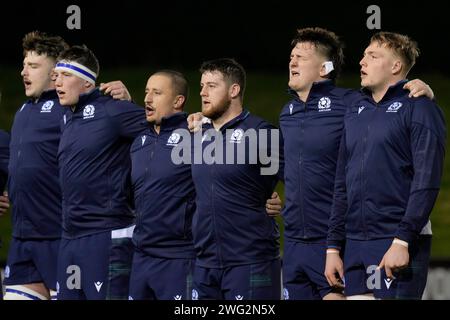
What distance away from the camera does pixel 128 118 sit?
27.8 feet

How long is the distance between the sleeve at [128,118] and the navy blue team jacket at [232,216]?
852 millimetres

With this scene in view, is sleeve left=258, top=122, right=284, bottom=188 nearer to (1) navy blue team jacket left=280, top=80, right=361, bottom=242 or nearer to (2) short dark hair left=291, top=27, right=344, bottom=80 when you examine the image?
(1) navy blue team jacket left=280, top=80, right=361, bottom=242

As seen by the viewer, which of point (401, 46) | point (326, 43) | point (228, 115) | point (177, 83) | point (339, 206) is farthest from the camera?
point (177, 83)

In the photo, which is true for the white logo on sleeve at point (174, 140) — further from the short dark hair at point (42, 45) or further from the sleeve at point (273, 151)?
the short dark hair at point (42, 45)

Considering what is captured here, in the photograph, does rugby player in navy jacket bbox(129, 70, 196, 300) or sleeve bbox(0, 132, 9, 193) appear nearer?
rugby player in navy jacket bbox(129, 70, 196, 300)

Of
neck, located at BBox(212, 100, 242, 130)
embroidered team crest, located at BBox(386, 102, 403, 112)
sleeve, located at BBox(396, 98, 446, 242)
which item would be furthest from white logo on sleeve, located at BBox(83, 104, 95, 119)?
sleeve, located at BBox(396, 98, 446, 242)

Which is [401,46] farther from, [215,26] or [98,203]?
[215,26]

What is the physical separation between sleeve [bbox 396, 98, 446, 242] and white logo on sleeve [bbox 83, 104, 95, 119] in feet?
8.27

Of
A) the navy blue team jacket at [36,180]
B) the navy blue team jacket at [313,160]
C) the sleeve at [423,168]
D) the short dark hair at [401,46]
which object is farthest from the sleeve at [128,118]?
the sleeve at [423,168]

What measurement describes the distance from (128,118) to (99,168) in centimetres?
41

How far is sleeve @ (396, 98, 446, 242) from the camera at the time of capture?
Answer: 6824 millimetres

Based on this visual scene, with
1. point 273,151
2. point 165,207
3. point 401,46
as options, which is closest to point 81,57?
point 165,207

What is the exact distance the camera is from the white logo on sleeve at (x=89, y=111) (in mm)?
8531

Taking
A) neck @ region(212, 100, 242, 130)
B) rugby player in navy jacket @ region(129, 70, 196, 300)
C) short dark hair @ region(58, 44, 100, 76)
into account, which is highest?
short dark hair @ region(58, 44, 100, 76)
